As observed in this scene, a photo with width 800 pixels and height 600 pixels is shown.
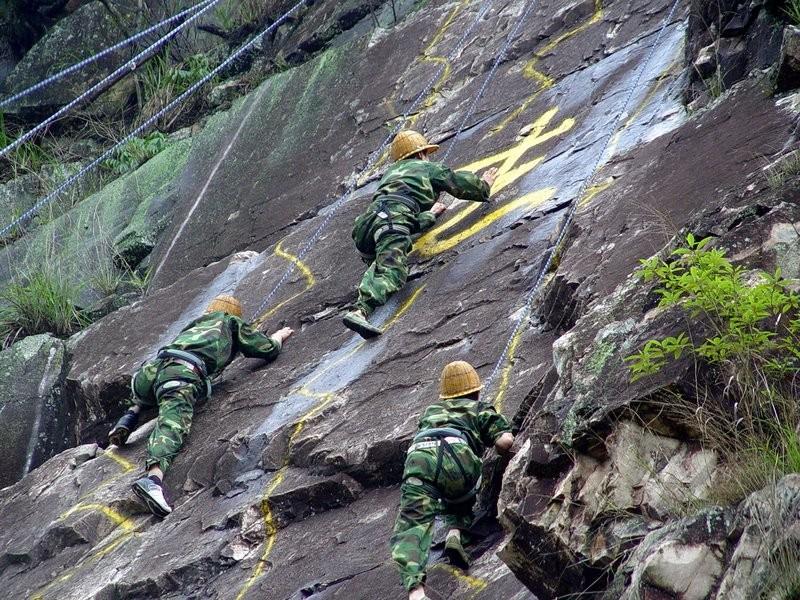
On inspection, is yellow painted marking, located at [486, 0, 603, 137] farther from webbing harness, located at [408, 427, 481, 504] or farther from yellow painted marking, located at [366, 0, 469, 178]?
webbing harness, located at [408, 427, 481, 504]

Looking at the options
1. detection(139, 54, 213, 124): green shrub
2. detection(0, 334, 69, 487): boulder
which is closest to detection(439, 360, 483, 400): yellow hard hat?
detection(0, 334, 69, 487): boulder

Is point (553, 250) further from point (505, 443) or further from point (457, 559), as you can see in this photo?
point (457, 559)

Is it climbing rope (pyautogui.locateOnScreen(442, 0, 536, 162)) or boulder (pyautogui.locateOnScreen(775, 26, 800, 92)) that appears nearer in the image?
boulder (pyautogui.locateOnScreen(775, 26, 800, 92))

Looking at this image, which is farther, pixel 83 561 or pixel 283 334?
pixel 283 334

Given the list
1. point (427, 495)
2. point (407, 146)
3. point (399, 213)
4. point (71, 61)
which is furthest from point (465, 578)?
point (71, 61)

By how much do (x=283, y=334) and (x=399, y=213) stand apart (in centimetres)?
119

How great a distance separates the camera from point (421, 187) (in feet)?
27.6

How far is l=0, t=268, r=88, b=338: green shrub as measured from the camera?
11.0 metres

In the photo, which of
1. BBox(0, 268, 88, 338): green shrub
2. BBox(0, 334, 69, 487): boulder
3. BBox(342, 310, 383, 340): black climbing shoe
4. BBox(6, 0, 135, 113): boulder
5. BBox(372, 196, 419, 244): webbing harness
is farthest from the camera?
BBox(6, 0, 135, 113): boulder

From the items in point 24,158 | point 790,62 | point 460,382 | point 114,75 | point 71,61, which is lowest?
point 460,382

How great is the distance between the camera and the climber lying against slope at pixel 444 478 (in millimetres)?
5348

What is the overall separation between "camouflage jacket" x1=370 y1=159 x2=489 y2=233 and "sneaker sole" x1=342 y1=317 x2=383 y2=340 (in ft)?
2.99

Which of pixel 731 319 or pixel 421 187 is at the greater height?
pixel 731 319

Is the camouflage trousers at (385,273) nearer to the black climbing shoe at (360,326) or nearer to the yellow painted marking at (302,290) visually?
the black climbing shoe at (360,326)
